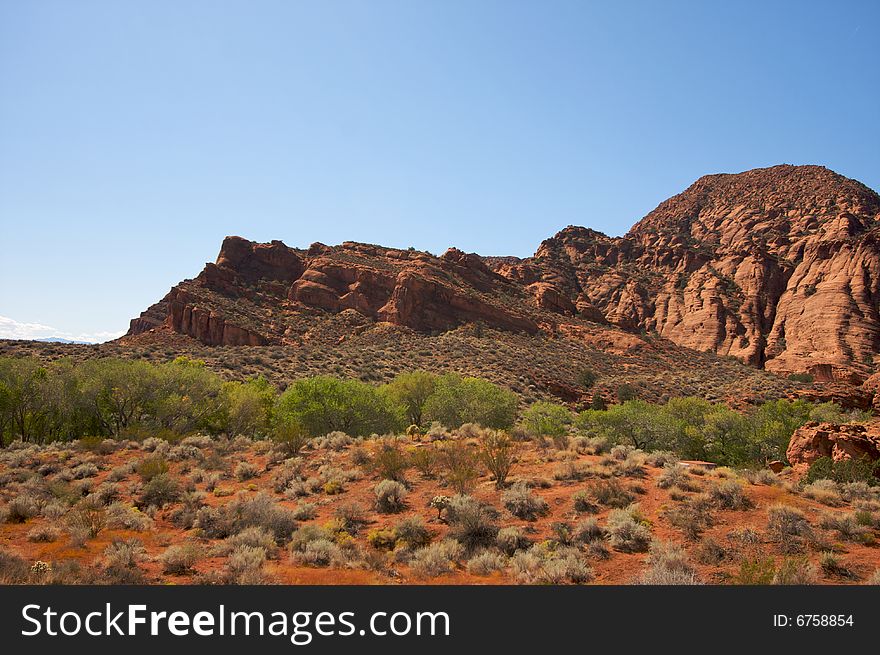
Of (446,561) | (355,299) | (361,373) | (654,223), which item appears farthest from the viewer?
(654,223)

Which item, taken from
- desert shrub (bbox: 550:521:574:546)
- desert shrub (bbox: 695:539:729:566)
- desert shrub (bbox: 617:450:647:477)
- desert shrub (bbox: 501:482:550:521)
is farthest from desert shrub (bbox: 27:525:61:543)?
desert shrub (bbox: 617:450:647:477)

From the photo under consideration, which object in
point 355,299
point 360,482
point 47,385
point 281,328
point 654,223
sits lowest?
point 360,482

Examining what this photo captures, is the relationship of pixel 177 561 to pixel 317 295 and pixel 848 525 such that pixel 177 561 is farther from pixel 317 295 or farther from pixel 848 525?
pixel 317 295

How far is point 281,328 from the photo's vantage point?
217 feet

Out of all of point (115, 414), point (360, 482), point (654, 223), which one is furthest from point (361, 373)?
point (654, 223)

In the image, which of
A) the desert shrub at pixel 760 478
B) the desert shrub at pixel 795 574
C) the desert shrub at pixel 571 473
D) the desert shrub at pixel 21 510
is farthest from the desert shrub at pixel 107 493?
the desert shrub at pixel 760 478

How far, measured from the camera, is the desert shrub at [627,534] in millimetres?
9094

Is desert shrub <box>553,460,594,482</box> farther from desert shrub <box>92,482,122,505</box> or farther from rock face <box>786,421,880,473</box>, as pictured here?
desert shrub <box>92,482,122,505</box>

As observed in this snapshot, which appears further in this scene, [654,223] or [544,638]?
[654,223]

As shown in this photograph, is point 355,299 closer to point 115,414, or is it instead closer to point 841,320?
point 115,414

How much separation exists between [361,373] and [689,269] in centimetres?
9314

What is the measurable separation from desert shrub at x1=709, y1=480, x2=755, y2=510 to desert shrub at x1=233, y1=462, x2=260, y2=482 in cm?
1459

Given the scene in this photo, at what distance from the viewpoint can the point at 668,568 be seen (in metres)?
7.64

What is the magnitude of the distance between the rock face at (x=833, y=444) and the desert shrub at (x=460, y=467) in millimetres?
12911
